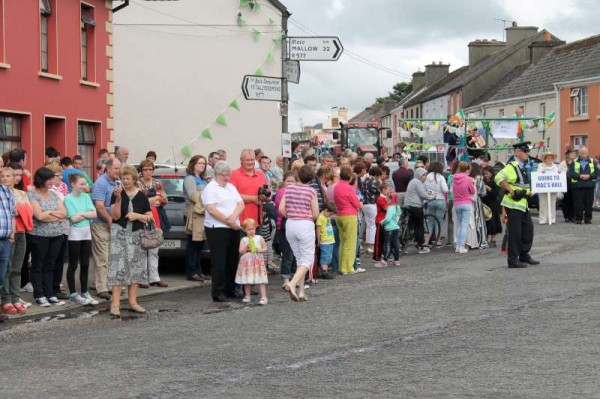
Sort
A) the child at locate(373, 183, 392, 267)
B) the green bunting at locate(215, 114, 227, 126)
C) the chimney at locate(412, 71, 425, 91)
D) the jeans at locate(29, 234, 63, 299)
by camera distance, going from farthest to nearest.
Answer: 1. the chimney at locate(412, 71, 425, 91)
2. the green bunting at locate(215, 114, 227, 126)
3. the child at locate(373, 183, 392, 267)
4. the jeans at locate(29, 234, 63, 299)

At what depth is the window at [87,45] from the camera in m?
23.3

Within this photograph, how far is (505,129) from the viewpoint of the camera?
1244 inches

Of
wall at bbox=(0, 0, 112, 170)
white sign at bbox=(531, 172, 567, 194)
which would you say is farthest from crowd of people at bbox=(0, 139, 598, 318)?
white sign at bbox=(531, 172, 567, 194)

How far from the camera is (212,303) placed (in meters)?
12.4

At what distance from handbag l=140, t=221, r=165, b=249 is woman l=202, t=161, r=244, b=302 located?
3.01ft

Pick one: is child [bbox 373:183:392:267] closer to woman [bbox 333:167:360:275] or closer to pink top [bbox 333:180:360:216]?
woman [bbox 333:167:360:275]

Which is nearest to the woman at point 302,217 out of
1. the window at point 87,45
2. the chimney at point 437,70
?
the window at point 87,45

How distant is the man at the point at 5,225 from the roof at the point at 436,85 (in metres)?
68.3

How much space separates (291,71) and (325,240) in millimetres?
4623

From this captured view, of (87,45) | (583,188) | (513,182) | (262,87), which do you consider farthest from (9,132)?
(583,188)

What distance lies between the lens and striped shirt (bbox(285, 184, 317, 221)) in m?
12.5

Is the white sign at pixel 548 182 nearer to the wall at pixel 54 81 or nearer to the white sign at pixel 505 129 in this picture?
the white sign at pixel 505 129

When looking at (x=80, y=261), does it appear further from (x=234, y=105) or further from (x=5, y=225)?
(x=234, y=105)

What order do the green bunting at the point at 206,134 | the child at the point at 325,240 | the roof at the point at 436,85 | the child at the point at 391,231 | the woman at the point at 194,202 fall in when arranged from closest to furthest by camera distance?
the woman at the point at 194,202
the child at the point at 325,240
the child at the point at 391,231
the green bunting at the point at 206,134
the roof at the point at 436,85
